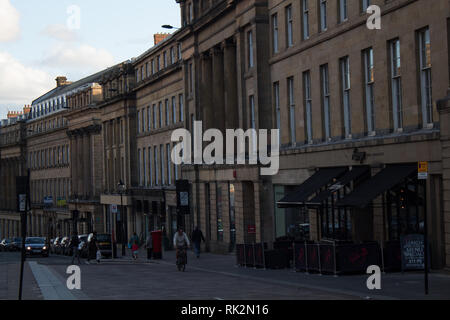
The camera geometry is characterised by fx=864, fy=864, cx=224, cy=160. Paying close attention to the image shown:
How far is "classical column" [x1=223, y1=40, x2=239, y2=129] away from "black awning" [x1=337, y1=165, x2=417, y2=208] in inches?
844

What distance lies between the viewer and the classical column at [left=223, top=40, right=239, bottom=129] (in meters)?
51.8

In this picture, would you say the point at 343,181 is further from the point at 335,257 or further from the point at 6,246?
the point at 6,246

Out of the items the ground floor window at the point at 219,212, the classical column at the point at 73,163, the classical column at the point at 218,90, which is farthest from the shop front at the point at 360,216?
the classical column at the point at 73,163

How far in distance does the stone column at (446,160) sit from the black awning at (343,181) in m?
6.40

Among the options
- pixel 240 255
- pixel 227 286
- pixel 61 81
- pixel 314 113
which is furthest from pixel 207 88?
pixel 61 81

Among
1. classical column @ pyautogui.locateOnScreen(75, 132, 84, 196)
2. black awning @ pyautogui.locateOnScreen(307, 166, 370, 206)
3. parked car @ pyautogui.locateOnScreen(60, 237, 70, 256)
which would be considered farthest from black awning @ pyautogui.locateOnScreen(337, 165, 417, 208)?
classical column @ pyautogui.locateOnScreen(75, 132, 84, 196)

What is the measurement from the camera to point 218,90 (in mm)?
55250

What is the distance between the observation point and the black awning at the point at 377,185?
2930cm

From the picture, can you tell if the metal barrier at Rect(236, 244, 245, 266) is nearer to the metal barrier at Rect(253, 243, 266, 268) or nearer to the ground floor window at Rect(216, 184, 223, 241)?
the metal barrier at Rect(253, 243, 266, 268)

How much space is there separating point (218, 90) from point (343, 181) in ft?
75.6

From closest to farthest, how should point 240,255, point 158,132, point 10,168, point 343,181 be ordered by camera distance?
point 343,181, point 240,255, point 158,132, point 10,168

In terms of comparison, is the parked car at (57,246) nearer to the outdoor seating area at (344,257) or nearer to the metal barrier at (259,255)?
the metal barrier at (259,255)

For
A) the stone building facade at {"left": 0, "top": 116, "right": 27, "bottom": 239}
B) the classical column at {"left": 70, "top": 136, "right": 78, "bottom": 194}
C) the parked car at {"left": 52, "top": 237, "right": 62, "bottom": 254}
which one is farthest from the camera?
the stone building facade at {"left": 0, "top": 116, "right": 27, "bottom": 239}
